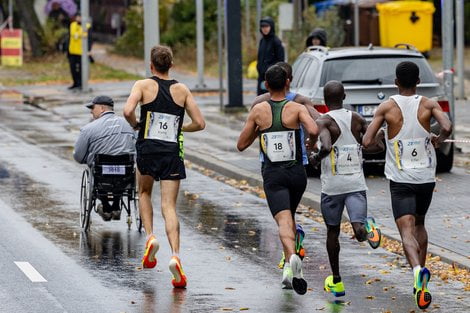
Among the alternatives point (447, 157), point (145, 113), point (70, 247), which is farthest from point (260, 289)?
point (447, 157)

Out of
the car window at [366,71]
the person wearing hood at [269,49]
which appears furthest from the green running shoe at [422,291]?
the person wearing hood at [269,49]

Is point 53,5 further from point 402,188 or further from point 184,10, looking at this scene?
point 402,188

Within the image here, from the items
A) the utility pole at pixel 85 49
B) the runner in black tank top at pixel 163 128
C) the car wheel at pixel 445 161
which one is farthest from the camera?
the utility pole at pixel 85 49

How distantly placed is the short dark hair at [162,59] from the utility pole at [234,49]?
1594 cm

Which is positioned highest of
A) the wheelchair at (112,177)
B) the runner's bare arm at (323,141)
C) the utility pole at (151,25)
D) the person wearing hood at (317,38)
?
the utility pole at (151,25)

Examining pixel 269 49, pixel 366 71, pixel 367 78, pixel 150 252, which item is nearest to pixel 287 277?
pixel 150 252

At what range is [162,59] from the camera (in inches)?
431

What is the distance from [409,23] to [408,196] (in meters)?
32.0

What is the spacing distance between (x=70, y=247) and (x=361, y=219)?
3389mm

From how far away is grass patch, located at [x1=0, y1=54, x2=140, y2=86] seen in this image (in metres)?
37.4

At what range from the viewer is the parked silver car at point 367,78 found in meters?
17.3

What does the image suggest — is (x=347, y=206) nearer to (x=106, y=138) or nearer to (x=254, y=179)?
(x=106, y=138)

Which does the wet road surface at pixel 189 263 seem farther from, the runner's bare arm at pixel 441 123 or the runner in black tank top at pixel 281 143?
the runner's bare arm at pixel 441 123

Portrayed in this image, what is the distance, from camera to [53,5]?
177ft
